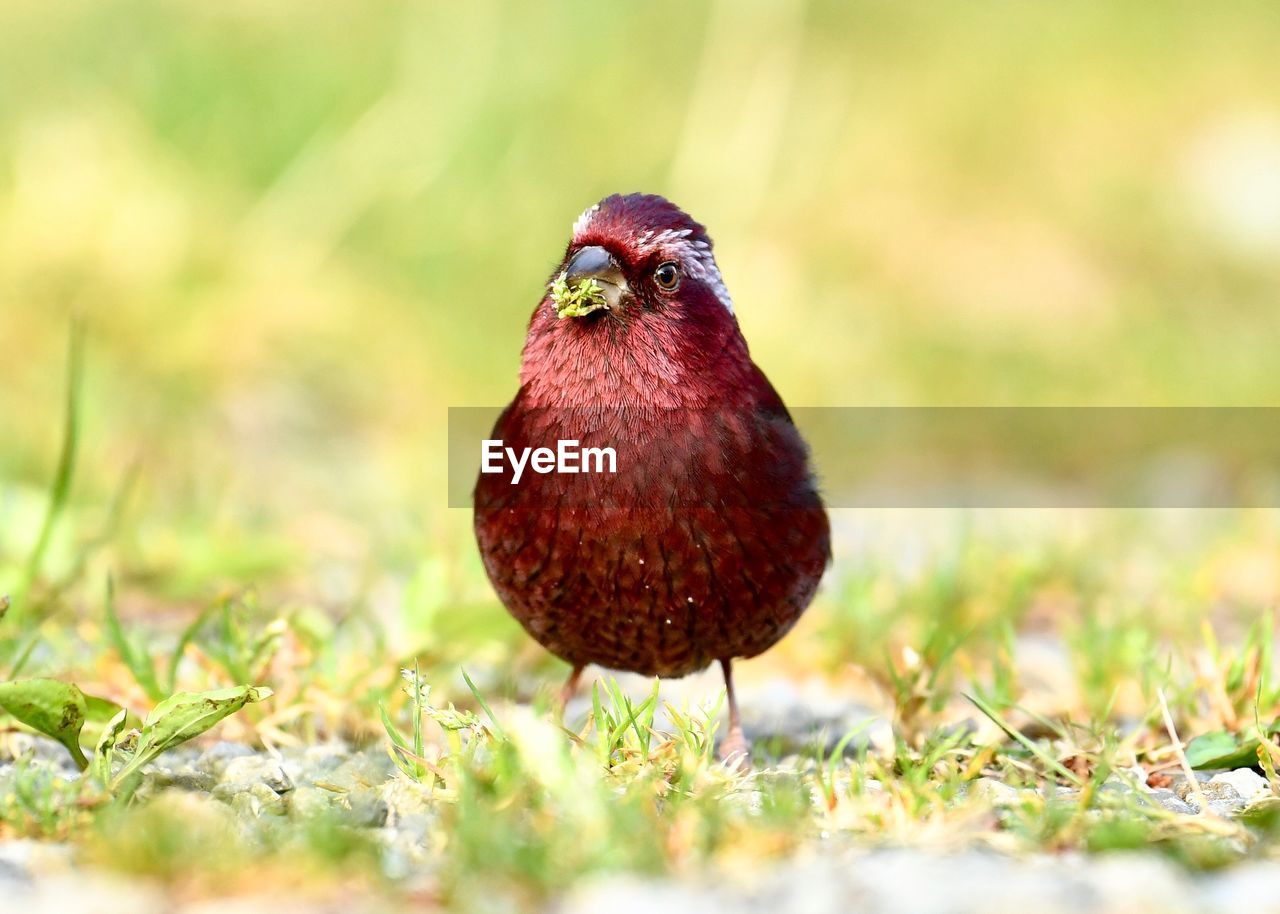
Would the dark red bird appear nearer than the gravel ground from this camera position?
No

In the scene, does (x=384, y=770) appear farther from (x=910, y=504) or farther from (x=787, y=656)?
(x=910, y=504)

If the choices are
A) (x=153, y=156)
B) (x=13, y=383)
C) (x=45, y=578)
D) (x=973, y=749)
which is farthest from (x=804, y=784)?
(x=153, y=156)

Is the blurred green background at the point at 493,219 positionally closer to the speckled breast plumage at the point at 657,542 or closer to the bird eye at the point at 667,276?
the speckled breast plumage at the point at 657,542

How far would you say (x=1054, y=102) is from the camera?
10.8m

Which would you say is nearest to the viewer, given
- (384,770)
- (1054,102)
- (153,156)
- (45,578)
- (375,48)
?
(384,770)

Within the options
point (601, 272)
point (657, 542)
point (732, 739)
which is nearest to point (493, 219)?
point (601, 272)

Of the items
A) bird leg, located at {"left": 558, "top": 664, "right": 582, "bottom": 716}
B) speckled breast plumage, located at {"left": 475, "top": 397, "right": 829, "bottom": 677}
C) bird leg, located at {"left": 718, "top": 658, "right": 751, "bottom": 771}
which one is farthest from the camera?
bird leg, located at {"left": 558, "top": 664, "right": 582, "bottom": 716}

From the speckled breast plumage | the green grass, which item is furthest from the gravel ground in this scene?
the speckled breast plumage

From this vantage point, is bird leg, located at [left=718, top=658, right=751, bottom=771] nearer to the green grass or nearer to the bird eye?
the green grass

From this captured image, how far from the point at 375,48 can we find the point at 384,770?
703cm

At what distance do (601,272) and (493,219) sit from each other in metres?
5.17

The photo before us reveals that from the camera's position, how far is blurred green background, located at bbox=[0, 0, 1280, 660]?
20.2ft

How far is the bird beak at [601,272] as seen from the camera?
3379 mm

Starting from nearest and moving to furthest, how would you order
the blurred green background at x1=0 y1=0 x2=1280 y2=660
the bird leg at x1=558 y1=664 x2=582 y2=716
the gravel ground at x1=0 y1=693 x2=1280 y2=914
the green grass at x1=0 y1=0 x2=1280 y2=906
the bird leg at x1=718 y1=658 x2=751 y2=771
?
the gravel ground at x1=0 y1=693 x2=1280 y2=914, the green grass at x1=0 y1=0 x2=1280 y2=906, the bird leg at x1=718 y1=658 x2=751 y2=771, the bird leg at x1=558 y1=664 x2=582 y2=716, the blurred green background at x1=0 y1=0 x2=1280 y2=660
